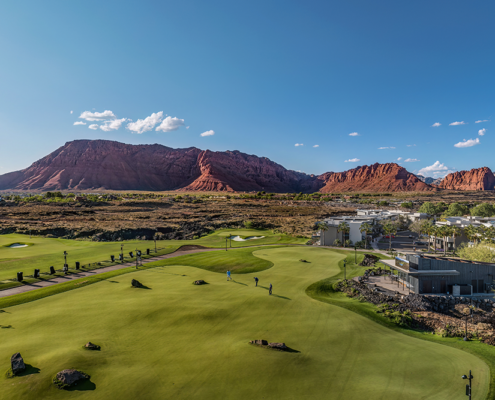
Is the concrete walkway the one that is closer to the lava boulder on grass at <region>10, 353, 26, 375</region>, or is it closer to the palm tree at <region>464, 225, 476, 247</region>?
the lava boulder on grass at <region>10, 353, 26, 375</region>

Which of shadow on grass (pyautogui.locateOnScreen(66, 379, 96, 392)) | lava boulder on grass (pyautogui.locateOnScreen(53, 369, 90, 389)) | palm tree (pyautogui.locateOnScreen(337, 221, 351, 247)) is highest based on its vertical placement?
palm tree (pyautogui.locateOnScreen(337, 221, 351, 247))

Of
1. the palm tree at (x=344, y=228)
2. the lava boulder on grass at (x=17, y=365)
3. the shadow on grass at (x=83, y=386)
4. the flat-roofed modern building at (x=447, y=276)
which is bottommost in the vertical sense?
the flat-roofed modern building at (x=447, y=276)

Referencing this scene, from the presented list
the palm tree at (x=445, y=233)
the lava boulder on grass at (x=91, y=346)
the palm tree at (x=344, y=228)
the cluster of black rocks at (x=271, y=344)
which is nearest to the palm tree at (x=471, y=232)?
the palm tree at (x=445, y=233)

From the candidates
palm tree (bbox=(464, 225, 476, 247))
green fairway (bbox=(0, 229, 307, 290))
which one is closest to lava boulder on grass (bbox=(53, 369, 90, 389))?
green fairway (bbox=(0, 229, 307, 290))

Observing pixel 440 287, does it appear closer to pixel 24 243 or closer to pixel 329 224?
pixel 329 224

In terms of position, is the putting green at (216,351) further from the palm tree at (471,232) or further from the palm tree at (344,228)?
the palm tree at (471,232)

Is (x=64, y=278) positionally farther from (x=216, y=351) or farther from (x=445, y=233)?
(x=445, y=233)

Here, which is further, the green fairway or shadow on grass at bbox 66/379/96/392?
the green fairway
